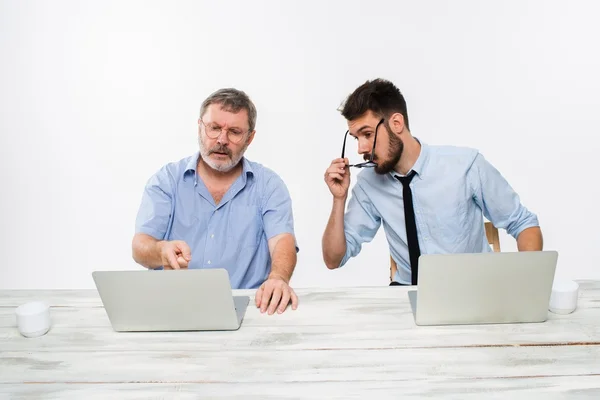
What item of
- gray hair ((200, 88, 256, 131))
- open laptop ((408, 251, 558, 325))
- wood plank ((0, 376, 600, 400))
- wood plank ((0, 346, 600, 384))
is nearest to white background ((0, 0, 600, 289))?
gray hair ((200, 88, 256, 131))

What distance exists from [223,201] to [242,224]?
4.5 inches

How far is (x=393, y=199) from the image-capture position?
219 cm

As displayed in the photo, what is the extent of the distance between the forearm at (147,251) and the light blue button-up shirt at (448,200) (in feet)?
2.38

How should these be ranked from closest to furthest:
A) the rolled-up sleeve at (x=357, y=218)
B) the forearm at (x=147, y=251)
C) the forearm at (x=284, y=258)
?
the forearm at (x=284, y=258) → the forearm at (x=147, y=251) → the rolled-up sleeve at (x=357, y=218)

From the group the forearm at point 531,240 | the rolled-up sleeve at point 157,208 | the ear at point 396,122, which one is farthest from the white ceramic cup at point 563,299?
the rolled-up sleeve at point 157,208

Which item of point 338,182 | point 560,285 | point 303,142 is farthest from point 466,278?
point 303,142

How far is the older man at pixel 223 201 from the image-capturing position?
216cm

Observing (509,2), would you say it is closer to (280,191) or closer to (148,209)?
(280,191)

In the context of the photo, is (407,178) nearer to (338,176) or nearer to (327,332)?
(338,176)

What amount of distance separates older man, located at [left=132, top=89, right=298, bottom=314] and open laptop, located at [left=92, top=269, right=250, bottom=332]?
2.75 feet

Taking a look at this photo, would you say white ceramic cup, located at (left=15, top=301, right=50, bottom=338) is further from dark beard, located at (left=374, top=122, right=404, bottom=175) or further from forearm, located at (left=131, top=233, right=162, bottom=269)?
dark beard, located at (left=374, top=122, right=404, bottom=175)

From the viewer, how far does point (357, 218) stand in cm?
226

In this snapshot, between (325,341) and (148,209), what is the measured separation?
1.12 metres

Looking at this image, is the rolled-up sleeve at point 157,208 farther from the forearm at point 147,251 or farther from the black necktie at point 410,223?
the black necktie at point 410,223
